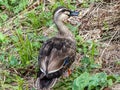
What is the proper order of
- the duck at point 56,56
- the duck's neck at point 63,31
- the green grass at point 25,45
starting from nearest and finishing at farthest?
the duck at point 56,56
the green grass at point 25,45
the duck's neck at point 63,31

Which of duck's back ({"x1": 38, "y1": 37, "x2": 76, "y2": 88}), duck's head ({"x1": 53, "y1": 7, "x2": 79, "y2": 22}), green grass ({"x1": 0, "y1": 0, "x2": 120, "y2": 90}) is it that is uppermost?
duck's head ({"x1": 53, "y1": 7, "x2": 79, "y2": 22})

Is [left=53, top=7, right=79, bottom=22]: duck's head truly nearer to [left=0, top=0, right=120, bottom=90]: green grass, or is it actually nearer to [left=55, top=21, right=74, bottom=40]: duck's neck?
[left=55, top=21, right=74, bottom=40]: duck's neck

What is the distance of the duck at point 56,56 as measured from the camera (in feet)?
20.6

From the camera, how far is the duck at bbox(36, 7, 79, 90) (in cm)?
627

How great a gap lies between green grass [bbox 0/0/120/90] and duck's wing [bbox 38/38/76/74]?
0.92 ft

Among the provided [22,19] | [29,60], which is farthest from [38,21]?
[29,60]

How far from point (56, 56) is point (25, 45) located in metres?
0.89

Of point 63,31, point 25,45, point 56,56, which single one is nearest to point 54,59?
point 56,56

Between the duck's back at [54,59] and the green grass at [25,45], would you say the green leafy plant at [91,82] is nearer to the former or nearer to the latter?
the green grass at [25,45]

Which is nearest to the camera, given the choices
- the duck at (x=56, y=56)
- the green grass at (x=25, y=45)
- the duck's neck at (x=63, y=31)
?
the duck at (x=56, y=56)

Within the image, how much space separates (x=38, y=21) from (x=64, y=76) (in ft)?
5.00

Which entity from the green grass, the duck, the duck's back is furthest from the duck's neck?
the green grass

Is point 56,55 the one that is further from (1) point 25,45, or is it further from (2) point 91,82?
(1) point 25,45

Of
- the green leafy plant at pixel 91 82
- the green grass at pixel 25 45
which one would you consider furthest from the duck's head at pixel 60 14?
the green leafy plant at pixel 91 82
